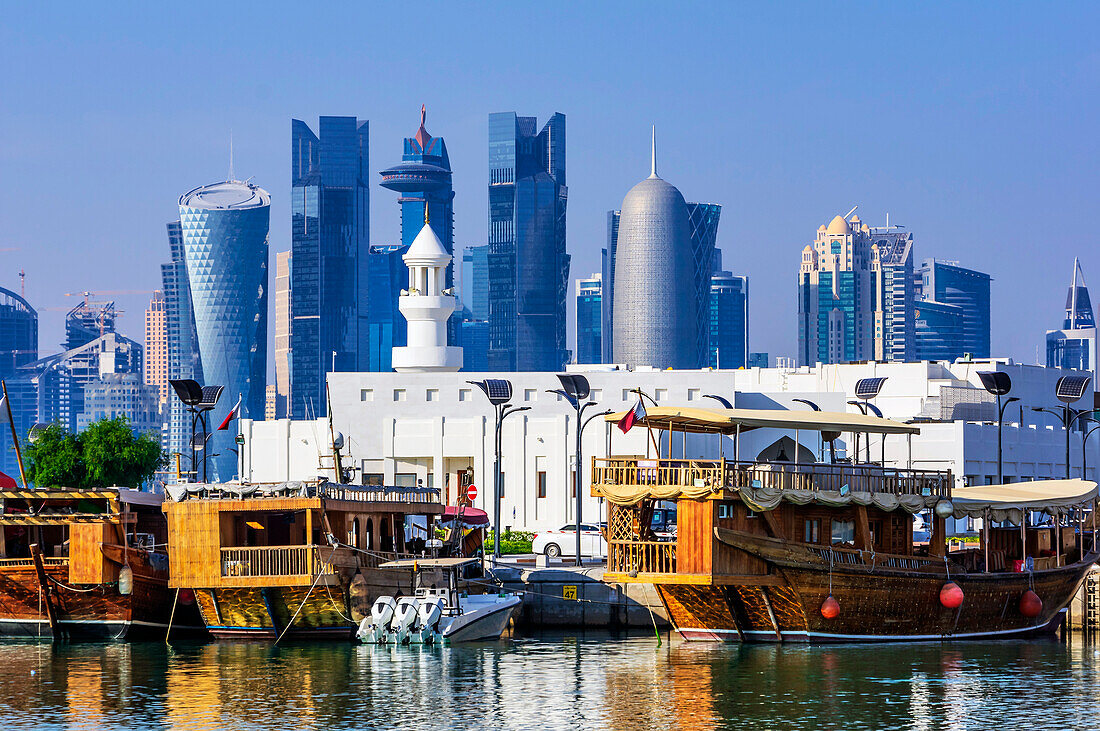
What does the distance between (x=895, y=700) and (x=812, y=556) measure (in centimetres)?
982

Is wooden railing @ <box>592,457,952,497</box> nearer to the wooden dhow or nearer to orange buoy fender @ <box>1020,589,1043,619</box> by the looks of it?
the wooden dhow

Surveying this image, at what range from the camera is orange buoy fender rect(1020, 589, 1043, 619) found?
5531 centimetres

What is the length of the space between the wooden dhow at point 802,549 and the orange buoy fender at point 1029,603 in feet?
0.15

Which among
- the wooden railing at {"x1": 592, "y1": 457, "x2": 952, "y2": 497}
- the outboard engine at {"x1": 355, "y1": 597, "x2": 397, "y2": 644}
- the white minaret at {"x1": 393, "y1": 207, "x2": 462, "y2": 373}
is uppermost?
the white minaret at {"x1": 393, "y1": 207, "x2": 462, "y2": 373}

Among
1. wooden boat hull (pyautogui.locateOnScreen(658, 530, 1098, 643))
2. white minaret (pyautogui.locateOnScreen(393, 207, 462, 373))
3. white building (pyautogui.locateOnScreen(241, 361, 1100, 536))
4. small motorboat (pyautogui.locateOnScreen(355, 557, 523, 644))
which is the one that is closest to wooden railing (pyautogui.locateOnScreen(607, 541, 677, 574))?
wooden boat hull (pyautogui.locateOnScreen(658, 530, 1098, 643))

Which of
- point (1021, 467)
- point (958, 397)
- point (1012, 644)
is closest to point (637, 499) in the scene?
point (1012, 644)

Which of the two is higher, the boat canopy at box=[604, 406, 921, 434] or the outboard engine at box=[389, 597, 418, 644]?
the boat canopy at box=[604, 406, 921, 434]

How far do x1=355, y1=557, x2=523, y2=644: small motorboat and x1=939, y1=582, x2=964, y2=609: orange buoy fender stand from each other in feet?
46.3

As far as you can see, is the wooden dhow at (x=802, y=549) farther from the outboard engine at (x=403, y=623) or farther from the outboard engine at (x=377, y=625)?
the outboard engine at (x=377, y=625)

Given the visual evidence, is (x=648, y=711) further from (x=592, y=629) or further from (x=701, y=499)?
(x=592, y=629)

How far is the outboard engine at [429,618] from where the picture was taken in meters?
53.2

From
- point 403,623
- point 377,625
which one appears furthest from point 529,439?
point 377,625

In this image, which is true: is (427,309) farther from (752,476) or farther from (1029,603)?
(752,476)

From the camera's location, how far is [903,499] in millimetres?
52562
